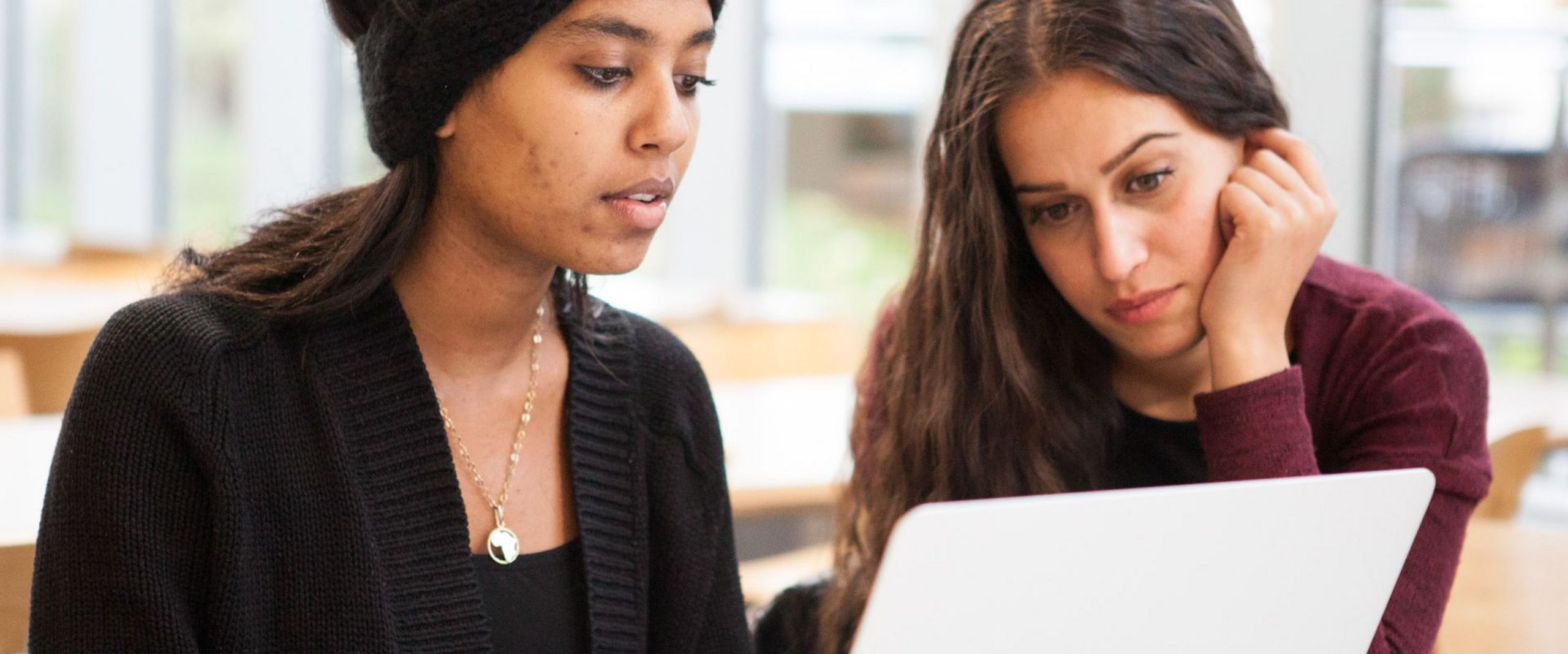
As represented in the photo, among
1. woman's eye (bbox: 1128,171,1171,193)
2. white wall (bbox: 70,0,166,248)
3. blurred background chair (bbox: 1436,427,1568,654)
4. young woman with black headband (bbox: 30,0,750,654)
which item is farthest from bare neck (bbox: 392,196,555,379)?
white wall (bbox: 70,0,166,248)

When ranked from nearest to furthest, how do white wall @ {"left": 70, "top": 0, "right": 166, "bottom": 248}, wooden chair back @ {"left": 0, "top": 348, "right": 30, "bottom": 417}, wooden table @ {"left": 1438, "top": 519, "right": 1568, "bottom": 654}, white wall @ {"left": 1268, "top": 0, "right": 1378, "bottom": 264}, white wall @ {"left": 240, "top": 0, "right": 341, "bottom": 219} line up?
wooden table @ {"left": 1438, "top": 519, "right": 1568, "bottom": 654}, wooden chair back @ {"left": 0, "top": 348, "right": 30, "bottom": 417}, white wall @ {"left": 1268, "top": 0, "right": 1378, "bottom": 264}, white wall @ {"left": 240, "top": 0, "right": 341, "bottom": 219}, white wall @ {"left": 70, "top": 0, "right": 166, "bottom": 248}

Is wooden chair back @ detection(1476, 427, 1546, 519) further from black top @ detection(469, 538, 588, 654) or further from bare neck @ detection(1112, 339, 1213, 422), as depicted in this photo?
black top @ detection(469, 538, 588, 654)

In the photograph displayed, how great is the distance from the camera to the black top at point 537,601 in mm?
1323

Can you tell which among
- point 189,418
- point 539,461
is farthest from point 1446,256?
point 189,418

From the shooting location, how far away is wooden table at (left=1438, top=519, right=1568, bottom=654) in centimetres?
178

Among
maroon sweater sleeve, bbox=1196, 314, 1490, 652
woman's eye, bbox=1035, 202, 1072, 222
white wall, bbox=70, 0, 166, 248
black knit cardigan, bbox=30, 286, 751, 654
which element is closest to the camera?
black knit cardigan, bbox=30, 286, 751, 654

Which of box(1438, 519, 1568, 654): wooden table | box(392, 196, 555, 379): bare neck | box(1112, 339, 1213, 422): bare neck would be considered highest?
box(392, 196, 555, 379): bare neck

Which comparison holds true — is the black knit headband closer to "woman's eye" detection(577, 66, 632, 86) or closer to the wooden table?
"woman's eye" detection(577, 66, 632, 86)

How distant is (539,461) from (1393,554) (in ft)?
2.43

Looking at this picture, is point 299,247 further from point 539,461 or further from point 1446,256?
point 1446,256

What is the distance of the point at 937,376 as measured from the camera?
5.34 ft

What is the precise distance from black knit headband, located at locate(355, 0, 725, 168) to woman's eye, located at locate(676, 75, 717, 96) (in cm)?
12

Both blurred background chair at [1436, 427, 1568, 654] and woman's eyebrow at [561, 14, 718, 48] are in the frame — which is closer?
woman's eyebrow at [561, 14, 718, 48]

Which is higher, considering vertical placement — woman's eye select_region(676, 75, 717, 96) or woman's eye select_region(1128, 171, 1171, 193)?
woman's eye select_region(676, 75, 717, 96)
